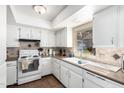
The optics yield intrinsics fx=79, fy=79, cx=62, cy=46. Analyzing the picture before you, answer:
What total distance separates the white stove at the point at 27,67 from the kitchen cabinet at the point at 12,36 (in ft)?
1.23

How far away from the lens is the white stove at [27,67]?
8.16ft

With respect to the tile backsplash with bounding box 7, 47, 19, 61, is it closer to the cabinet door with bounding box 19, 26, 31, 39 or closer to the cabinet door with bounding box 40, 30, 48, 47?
the cabinet door with bounding box 19, 26, 31, 39

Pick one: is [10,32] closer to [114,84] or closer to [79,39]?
[79,39]

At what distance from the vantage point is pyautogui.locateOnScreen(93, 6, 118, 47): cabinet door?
52.1 inches

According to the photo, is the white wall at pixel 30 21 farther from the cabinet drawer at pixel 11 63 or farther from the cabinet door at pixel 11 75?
the cabinet door at pixel 11 75

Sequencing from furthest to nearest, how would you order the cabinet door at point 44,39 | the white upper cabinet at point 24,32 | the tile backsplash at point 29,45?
the cabinet door at point 44,39, the tile backsplash at point 29,45, the white upper cabinet at point 24,32

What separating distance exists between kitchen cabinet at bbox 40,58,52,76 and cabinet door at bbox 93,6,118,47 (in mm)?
2076

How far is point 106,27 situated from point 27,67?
2.48m

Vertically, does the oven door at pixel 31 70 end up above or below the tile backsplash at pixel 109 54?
below

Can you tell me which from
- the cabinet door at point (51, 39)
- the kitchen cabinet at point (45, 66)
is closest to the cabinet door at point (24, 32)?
the cabinet door at point (51, 39)

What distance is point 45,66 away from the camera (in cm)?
314

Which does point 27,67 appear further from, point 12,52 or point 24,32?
point 24,32
